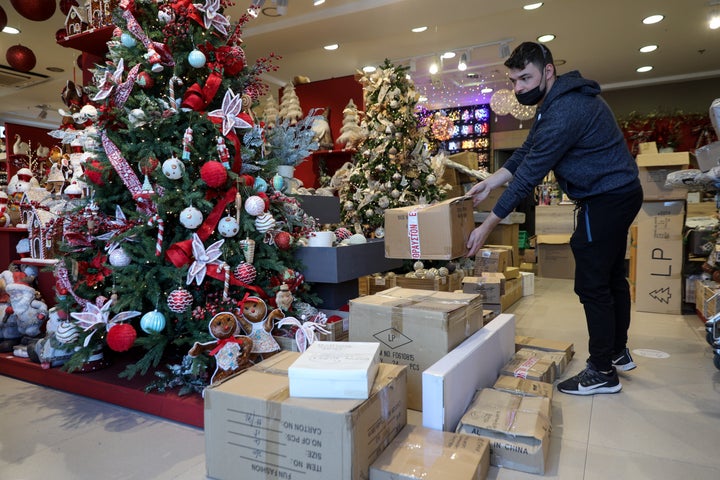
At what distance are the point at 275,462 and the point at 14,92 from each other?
30.9ft

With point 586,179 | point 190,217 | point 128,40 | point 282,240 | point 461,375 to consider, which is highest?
point 128,40

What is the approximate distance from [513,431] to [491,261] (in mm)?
3068

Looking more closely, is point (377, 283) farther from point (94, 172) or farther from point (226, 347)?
point (94, 172)

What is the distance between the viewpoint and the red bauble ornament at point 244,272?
203 cm

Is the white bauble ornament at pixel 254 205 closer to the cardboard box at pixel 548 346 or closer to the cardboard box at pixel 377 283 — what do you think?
the cardboard box at pixel 548 346

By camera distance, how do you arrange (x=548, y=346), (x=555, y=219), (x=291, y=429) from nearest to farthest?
(x=291, y=429) → (x=548, y=346) → (x=555, y=219)

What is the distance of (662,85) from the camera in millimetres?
7594

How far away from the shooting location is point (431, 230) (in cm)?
185

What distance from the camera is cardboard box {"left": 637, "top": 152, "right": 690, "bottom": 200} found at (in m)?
A: 3.70

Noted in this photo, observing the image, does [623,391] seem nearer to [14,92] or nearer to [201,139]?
[201,139]

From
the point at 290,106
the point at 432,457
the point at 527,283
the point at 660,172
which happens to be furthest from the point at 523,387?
the point at 290,106

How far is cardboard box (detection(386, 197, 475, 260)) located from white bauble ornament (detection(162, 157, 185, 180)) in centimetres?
94

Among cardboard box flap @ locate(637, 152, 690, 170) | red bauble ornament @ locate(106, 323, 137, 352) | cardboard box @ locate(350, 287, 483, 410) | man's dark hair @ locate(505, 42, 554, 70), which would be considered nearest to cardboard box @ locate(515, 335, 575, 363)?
cardboard box @ locate(350, 287, 483, 410)

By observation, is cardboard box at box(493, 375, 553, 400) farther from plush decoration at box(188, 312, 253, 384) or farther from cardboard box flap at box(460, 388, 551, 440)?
plush decoration at box(188, 312, 253, 384)
